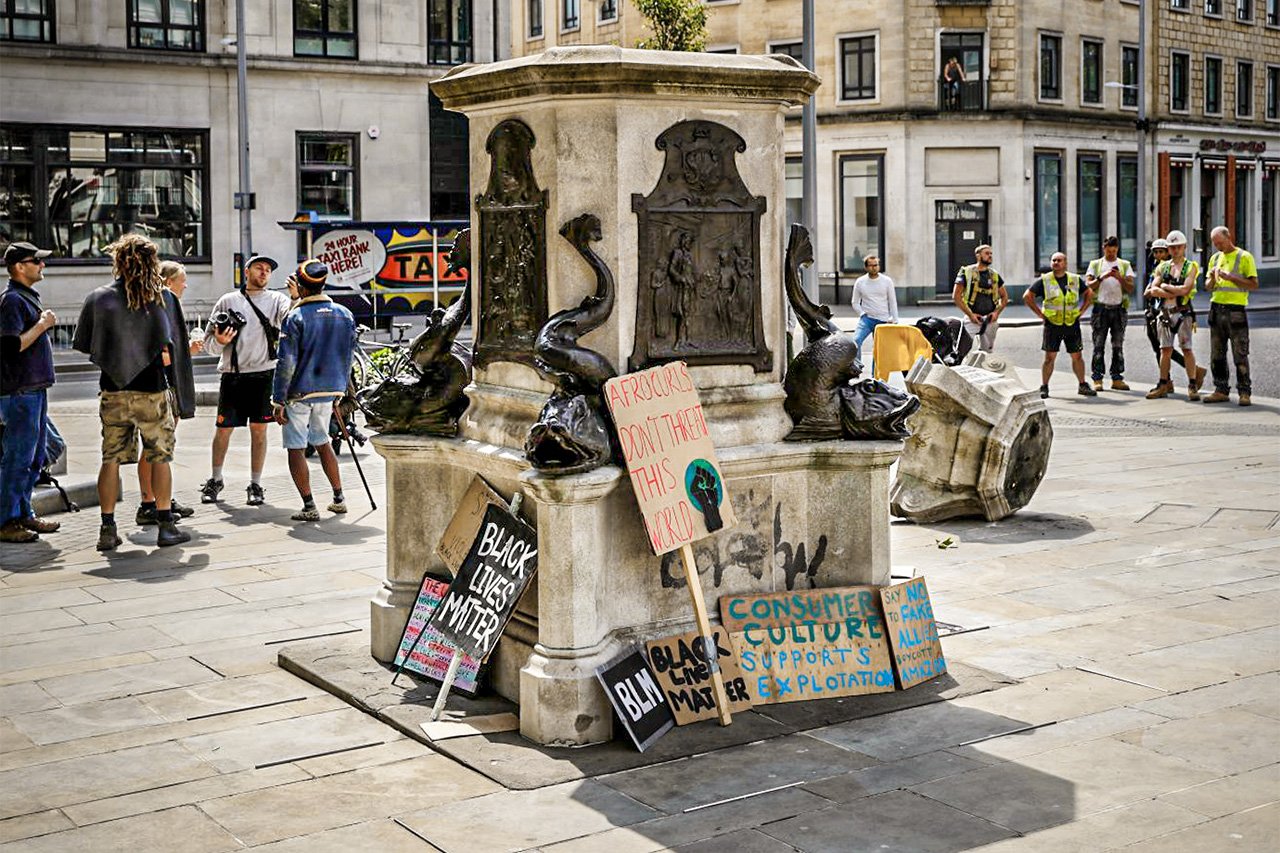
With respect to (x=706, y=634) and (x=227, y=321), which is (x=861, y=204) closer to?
(x=227, y=321)

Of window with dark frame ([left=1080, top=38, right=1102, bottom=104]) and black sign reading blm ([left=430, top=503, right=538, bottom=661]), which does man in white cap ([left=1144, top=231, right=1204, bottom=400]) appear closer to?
black sign reading blm ([left=430, top=503, right=538, bottom=661])

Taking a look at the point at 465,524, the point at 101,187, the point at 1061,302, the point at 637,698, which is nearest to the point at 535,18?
the point at 101,187

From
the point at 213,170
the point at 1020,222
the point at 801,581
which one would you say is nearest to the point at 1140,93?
the point at 1020,222

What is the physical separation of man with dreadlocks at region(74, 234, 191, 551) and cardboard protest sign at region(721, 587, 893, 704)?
16.2ft

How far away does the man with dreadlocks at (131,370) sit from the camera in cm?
1016

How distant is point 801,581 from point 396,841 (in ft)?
7.77

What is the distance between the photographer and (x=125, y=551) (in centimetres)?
1019

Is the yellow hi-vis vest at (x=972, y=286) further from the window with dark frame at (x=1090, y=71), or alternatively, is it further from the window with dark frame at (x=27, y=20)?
the window with dark frame at (x=1090, y=71)

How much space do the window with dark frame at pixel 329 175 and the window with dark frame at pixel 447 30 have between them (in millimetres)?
2860

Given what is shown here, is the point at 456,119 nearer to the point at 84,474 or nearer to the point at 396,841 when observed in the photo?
the point at 84,474

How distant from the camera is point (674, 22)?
3350cm

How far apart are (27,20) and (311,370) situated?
79.4 feet

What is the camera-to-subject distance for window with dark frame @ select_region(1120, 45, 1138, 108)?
158ft

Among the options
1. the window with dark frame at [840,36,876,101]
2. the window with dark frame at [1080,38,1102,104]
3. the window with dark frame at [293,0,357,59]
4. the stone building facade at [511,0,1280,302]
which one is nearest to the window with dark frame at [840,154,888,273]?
the stone building facade at [511,0,1280,302]
